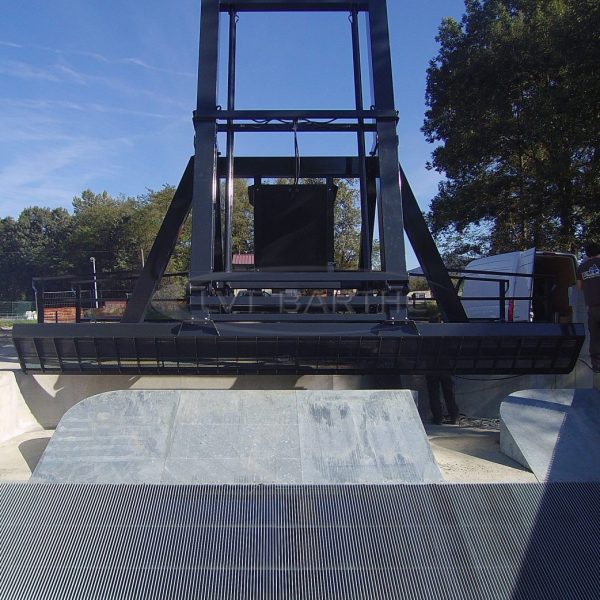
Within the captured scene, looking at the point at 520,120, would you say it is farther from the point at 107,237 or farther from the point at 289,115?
the point at 107,237

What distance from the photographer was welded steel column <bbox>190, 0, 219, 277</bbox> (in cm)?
569

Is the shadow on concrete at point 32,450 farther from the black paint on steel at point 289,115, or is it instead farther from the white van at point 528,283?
the white van at point 528,283

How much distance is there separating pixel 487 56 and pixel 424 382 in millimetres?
12449

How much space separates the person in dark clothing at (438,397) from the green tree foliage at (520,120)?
9820 mm

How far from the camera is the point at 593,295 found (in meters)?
5.95

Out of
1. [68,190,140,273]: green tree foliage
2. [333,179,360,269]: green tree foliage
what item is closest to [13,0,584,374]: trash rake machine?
[333,179,360,269]: green tree foliage

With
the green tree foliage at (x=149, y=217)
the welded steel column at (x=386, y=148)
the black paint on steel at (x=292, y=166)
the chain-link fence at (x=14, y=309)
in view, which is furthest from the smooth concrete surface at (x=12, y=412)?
the chain-link fence at (x=14, y=309)

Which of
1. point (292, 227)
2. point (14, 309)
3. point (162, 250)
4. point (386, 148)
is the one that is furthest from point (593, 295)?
point (14, 309)

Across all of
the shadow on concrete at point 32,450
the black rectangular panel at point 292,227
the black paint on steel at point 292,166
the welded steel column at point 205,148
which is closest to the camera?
the shadow on concrete at point 32,450

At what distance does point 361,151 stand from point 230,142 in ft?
4.79

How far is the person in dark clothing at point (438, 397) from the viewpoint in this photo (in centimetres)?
782

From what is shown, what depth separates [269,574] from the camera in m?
Result: 3.29

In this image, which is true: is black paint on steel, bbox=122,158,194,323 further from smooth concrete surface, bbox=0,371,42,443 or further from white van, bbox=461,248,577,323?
white van, bbox=461,248,577,323

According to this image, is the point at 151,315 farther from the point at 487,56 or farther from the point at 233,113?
the point at 487,56
